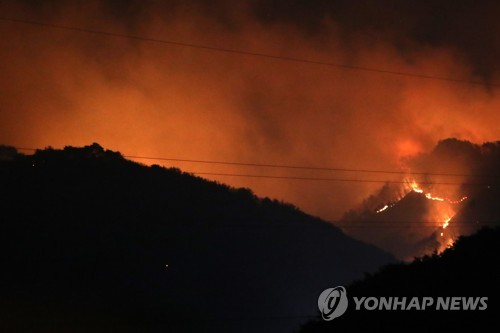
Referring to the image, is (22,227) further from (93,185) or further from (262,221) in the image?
(262,221)

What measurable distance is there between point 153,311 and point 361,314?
1319 inches

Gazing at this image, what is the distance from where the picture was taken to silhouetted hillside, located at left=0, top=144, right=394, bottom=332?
51.3 meters

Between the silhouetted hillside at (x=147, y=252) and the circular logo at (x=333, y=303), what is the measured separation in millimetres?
24787

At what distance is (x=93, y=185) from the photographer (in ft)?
221

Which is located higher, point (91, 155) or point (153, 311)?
point (91, 155)

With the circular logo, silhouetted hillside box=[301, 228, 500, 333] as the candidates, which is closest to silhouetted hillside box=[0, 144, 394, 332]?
the circular logo

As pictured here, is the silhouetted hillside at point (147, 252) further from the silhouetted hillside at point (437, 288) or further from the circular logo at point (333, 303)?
the silhouetted hillside at point (437, 288)

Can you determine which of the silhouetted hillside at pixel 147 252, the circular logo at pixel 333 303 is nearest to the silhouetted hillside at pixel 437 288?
the circular logo at pixel 333 303

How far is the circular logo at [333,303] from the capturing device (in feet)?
88.0

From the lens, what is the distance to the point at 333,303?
27781 mm

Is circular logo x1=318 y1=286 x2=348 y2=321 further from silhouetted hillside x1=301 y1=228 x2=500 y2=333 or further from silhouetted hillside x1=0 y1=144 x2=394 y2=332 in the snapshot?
silhouetted hillside x1=0 y1=144 x2=394 y2=332

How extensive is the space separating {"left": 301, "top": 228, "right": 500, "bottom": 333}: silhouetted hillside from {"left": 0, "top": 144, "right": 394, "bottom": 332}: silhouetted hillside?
88.2ft

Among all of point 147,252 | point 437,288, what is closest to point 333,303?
point 437,288

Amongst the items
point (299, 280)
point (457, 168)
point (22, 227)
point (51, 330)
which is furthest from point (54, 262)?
point (457, 168)
